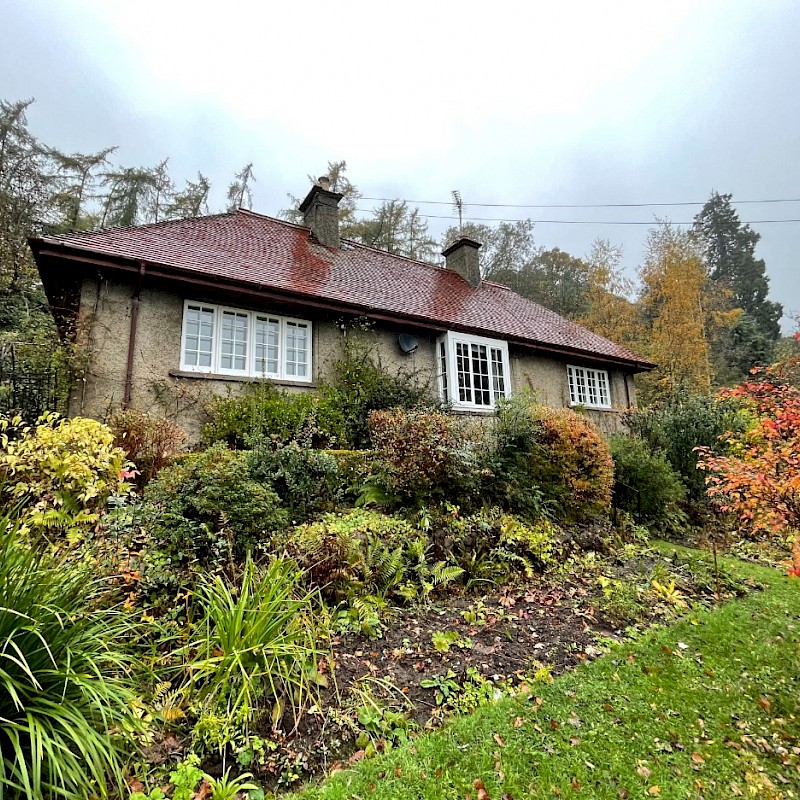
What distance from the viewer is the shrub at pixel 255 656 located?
2.56 metres

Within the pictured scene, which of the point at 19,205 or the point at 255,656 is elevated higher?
the point at 19,205

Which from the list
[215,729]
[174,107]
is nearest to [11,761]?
[215,729]

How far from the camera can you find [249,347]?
8820 millimetres

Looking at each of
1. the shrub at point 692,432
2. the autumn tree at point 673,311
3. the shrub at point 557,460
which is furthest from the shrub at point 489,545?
the autumn tree at point 673,311

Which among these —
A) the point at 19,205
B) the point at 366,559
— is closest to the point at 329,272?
the point at 366,559

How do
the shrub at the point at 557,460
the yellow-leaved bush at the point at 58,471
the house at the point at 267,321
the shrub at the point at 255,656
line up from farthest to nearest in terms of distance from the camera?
1. the house at the point at 267,321
2. the shrub at the point at 557,460
3. the yellow-leaved bush at the point at 58,471
4. the shrub at the point at 255,656

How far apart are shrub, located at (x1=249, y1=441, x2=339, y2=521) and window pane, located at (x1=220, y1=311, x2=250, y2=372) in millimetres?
3346

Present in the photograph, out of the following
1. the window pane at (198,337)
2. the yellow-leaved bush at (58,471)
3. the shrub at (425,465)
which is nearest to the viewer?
the yellow-leaved bush at (58,471)

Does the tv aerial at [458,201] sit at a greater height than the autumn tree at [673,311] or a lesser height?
greater

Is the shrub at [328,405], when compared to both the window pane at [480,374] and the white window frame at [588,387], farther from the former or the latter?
the white window frame at [588,387]

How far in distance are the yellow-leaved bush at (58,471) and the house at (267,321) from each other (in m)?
3.95

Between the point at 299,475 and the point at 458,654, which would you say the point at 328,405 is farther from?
the point at 458,654

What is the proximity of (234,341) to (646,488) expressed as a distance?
7810mm

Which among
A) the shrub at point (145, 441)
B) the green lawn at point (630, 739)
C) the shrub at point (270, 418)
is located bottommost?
the green lawn at point (630, 739)
